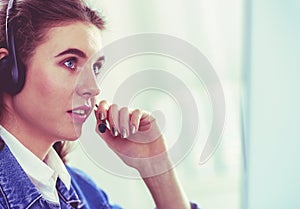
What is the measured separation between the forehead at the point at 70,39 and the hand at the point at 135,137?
0.30 feet

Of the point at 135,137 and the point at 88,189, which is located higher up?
the point at 135,137

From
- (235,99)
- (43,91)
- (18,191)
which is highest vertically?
(235,99)

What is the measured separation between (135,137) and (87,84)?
13 cm

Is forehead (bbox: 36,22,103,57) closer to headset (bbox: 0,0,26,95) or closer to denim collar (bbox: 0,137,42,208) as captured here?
headset (bbox: 0,0,26,95)

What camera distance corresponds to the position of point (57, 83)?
68 centimetres

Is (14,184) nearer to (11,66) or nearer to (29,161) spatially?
(29,161)

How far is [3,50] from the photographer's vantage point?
66 cm

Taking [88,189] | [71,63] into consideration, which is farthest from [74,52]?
[88,189]

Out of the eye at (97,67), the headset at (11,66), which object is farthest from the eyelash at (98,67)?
the headset at (11,66)

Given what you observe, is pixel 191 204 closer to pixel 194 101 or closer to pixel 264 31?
pixel 194 101

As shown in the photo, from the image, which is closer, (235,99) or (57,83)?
(57,83)

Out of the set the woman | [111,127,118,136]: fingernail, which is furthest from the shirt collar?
[111,127,118,136]: fingernail

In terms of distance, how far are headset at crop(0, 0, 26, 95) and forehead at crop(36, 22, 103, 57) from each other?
0.03 meters

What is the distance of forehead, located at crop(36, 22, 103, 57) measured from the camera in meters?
0.67
